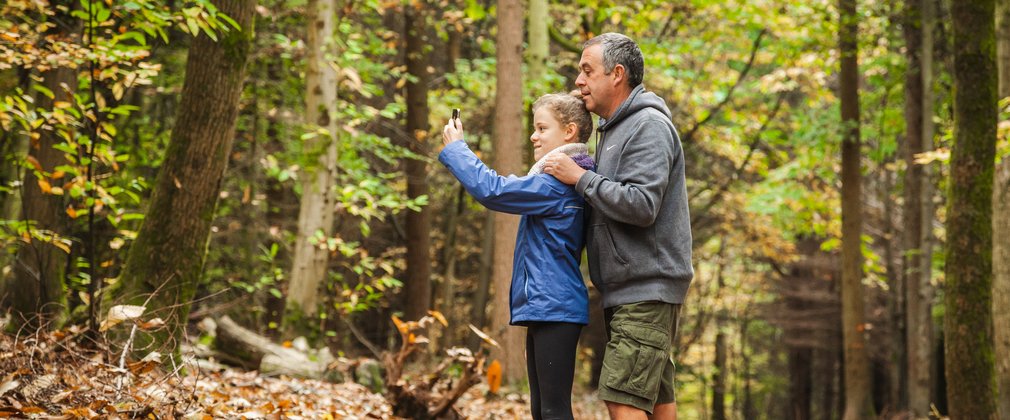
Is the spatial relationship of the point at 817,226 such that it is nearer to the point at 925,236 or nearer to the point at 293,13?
the point at 925,236

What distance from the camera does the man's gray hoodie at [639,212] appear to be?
344 centimetres

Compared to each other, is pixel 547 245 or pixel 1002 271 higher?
pixel 1002 271

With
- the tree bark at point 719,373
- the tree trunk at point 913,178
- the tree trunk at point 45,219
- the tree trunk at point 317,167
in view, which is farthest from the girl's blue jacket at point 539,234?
the tree bark at point 719,373

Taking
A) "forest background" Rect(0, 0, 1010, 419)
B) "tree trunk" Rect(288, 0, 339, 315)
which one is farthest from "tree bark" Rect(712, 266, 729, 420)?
"tree trunk" Rect(288, 0, 339, 315)

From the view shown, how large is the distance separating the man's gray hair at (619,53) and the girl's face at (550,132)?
0.30 meters

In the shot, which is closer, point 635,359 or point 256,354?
point 635,359

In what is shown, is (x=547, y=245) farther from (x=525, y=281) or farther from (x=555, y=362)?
(x=555, y=362)

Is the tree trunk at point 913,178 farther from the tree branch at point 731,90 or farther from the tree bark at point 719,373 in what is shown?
the tree bark at point 719,373

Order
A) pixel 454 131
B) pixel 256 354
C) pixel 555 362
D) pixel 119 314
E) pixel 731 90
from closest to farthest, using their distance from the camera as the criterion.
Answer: pixel 555 362
pixel 454 131
pixel 119 314
pixel 256 354
pixel 731 90

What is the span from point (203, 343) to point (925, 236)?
10.4m

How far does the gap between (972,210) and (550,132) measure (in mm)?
4506

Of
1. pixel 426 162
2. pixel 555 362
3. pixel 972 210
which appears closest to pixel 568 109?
pixel 555 362

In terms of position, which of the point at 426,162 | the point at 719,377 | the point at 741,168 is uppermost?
the point at 741,168

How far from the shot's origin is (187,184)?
19.5 feet
